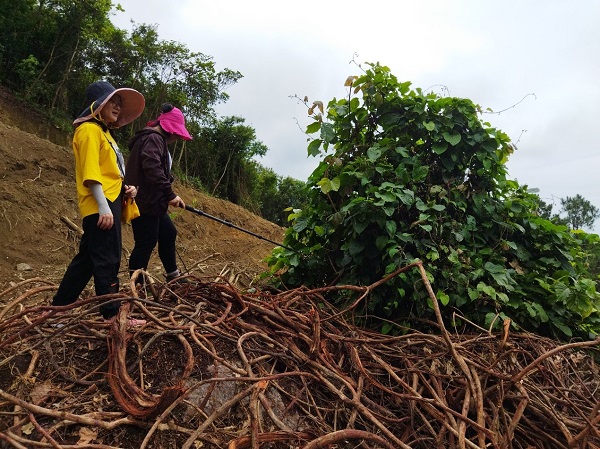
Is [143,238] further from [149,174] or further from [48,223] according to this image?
[48,223]

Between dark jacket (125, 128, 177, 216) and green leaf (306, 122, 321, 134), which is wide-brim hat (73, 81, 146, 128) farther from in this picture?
green leaf (306, 122, 321, 134)

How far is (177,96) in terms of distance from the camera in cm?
1509

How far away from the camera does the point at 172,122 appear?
3469mm

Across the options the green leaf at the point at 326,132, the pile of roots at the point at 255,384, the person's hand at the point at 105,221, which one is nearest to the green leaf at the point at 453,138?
the green leaf at the point at 326,132

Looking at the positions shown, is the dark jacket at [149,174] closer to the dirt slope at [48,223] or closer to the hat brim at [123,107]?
the hat brim at [123,107]

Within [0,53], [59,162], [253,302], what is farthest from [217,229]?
[253,302]

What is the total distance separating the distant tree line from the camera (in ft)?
40.0

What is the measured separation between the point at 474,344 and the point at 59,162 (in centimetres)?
899

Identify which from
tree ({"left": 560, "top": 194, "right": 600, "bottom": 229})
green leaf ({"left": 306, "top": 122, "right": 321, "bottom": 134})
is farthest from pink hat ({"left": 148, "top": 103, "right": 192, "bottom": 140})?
tree ({"left": 560, "top": 194, "right": 600, "bottom": 229})

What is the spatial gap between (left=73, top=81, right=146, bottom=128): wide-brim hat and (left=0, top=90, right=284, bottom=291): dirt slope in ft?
3.47

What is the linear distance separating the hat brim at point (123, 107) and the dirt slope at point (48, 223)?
104cm

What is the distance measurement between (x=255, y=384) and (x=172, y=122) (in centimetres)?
239

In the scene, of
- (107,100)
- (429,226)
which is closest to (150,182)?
(107,100)

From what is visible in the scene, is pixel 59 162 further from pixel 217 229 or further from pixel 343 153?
pixel 343 153
